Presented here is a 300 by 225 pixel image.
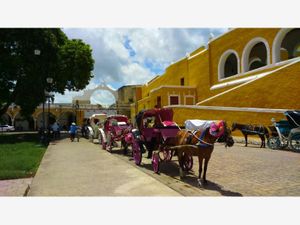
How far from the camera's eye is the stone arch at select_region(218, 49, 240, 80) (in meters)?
27.3

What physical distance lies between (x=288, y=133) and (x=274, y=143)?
2.65 ft

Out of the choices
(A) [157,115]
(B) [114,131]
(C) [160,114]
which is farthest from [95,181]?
(B) [114,131]

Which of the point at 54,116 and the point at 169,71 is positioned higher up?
the point at 169,71

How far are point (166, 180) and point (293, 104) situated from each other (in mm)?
11769

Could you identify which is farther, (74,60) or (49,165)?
(74,60)

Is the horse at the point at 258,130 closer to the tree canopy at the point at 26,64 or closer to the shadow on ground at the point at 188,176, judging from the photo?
the shadow on ground at the point at 188,176

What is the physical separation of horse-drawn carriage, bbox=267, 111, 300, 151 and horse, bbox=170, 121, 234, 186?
640 centimetres

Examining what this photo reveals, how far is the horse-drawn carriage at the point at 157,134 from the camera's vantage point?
27.9 feet

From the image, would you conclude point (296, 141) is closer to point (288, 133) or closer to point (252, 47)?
point (288, 133)

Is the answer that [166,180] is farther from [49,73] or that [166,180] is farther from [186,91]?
[186,91]

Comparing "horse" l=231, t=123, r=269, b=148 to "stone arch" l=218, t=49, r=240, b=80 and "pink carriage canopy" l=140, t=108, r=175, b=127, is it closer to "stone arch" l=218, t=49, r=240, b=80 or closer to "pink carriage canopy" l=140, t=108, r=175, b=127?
"pink carriage canopy" l=140, t=108, r=175, b=127

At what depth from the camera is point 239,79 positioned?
958 inches

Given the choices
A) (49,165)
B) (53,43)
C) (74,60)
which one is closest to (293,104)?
(49,165)

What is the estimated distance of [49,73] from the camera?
25.2 meters
